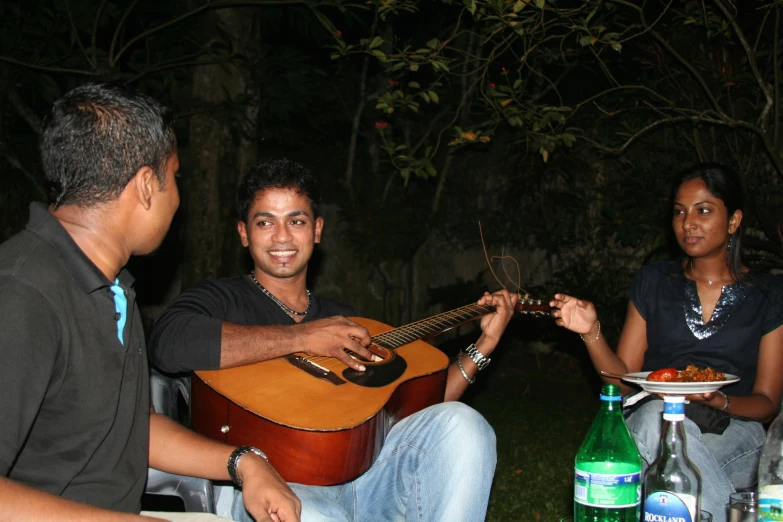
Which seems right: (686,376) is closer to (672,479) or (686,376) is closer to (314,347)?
(672,479)

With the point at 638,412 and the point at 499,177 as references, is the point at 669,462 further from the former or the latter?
the point at 499,177

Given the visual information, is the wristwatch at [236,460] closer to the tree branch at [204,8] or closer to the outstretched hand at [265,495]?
the outstretched hand at [265,495]

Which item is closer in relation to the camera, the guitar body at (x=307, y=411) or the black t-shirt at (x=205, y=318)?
the guitar body at (x=307, y=411)

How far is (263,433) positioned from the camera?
229 cm

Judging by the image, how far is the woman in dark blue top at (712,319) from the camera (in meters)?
2.84

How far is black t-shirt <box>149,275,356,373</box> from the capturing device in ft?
8.19

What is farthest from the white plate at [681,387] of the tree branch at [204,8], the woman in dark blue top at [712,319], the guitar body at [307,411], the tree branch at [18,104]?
the tree branch at [18,104]

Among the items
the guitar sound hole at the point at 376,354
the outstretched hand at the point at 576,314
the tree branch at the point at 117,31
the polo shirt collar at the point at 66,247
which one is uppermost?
the tree branch at the point at 117,31

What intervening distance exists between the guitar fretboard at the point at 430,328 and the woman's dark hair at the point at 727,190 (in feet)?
3.40

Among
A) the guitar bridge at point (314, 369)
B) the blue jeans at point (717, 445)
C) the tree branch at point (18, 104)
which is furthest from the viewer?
the tree branch at point (18, 104)

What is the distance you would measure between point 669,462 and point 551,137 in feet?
10.6

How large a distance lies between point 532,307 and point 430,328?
458mm

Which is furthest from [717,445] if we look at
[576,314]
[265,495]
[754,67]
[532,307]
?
[754,67]

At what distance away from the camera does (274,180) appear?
2.95 m
